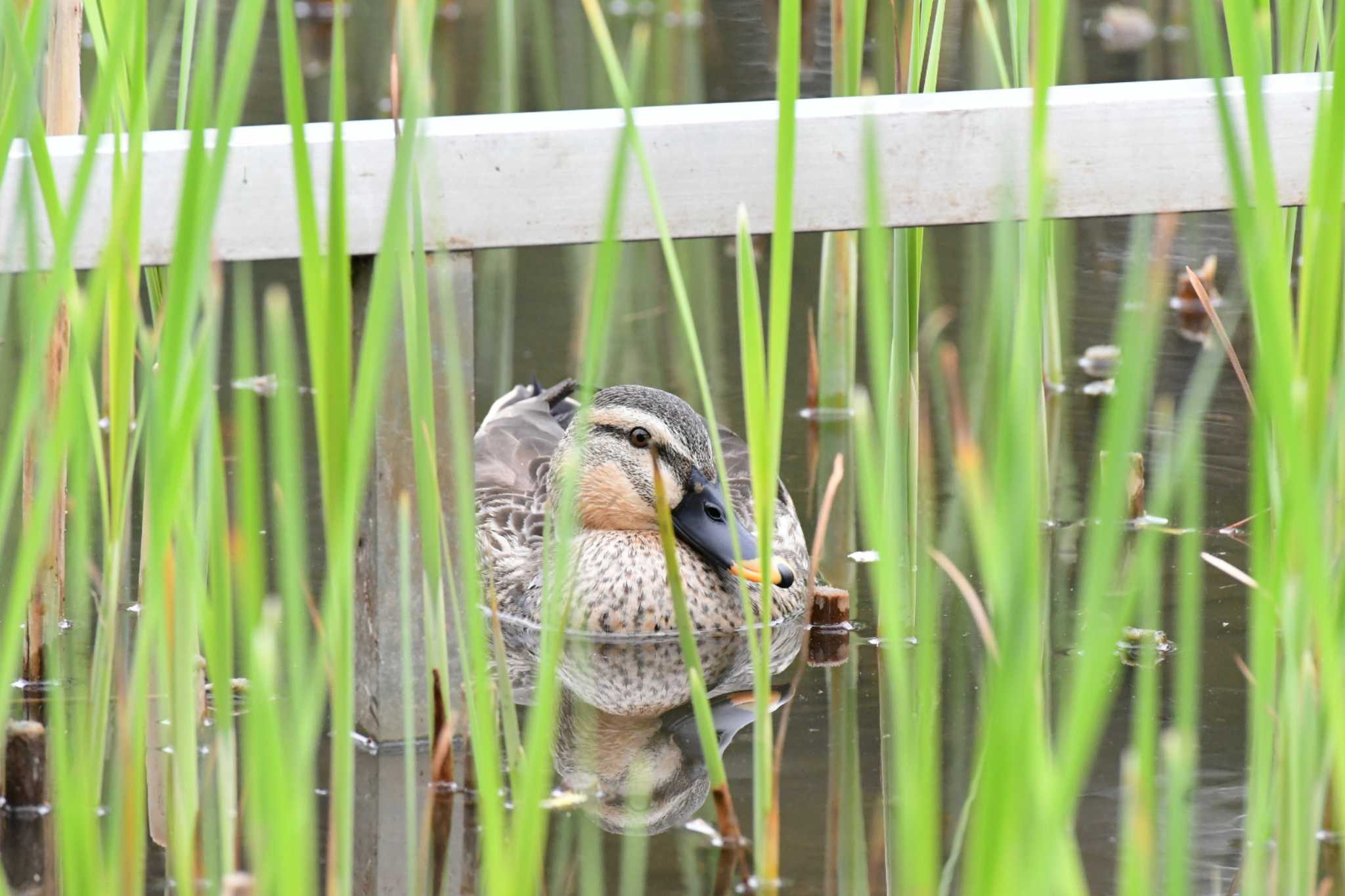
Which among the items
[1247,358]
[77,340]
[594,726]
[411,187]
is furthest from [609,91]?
[77,340]

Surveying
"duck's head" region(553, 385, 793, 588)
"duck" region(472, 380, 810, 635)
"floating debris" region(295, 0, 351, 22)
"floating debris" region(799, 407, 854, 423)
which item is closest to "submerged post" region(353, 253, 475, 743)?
"duck" region(472, 380, 810, 635)

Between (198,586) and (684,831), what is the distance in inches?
49.9

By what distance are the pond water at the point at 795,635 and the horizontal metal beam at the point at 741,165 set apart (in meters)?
0.88

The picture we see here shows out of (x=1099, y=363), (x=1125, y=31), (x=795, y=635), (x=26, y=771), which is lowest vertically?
(x=26, y=771)

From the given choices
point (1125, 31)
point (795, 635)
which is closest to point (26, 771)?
point (795, 635)

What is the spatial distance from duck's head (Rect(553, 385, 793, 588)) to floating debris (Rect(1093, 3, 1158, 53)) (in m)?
5.23

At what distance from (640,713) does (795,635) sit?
493 mm

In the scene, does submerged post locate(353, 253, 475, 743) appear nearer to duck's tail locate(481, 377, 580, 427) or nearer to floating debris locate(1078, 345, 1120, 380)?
duck's tail locate(481, 377, 580, 427)

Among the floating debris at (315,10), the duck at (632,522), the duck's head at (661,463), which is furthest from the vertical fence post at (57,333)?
the floating debris at (315,10)

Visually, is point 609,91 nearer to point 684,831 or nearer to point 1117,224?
point 1117,224

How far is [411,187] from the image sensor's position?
82.0 inches

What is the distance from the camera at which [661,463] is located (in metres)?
3.89

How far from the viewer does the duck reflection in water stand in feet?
9.86

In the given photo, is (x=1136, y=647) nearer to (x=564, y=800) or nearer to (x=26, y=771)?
(x=564, y=800)
